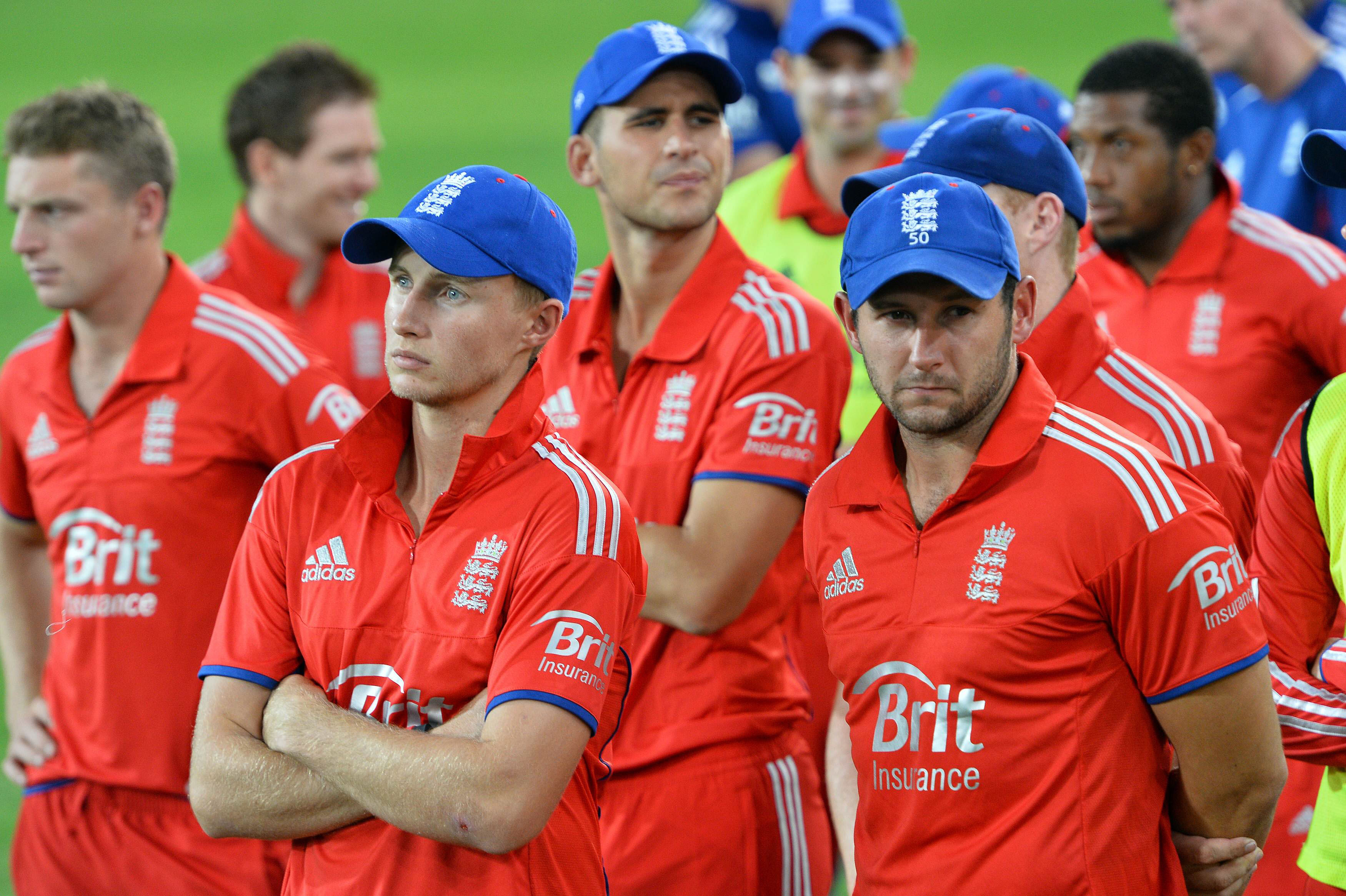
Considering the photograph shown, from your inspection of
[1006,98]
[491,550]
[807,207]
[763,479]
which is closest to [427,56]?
[807,207]

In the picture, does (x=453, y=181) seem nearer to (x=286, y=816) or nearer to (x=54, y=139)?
(x=286, y=816)

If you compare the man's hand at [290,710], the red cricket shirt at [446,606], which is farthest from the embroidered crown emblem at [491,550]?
the man's hand at [290,710]

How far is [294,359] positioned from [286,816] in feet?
5.27

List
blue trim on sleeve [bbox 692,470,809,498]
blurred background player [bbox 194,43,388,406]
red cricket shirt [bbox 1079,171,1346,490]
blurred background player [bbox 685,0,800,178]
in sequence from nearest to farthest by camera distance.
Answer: blue trim on sleeve [bbox 692,470,809,498]
red cricket shirt [bbox 1079,171,1346,490]
blurred background player [bbox 194,43,388,406]
blurred background player [bbox 685,0,800,178]

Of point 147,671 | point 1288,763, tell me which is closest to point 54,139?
point 147,671

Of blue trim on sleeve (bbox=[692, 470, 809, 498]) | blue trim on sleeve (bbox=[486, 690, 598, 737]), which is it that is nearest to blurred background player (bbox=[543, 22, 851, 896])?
blue trim on sleeve (bbox=[692, 470, 809, 498])

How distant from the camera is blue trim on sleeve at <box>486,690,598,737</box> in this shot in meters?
2.83

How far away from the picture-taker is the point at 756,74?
29.6 feet

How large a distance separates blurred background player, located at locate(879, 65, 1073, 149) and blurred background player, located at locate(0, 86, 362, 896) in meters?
2.47

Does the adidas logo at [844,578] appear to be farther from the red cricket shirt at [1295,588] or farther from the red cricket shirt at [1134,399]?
the red cricket shirt at [1295,588]

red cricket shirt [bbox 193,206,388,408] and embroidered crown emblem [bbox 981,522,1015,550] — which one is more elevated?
red cricket shirt [bbox 193,206,388,408]

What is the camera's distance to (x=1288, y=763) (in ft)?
13.0

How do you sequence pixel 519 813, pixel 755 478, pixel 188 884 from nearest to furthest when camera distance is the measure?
pixel 519 813 < pixel 755 478 < pixel 188 884

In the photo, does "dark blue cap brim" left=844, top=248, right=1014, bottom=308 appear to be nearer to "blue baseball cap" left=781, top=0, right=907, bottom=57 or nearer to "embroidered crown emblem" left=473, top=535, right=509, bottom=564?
"embroidered crown emblem" left=473, top=535, right=509, bottom=564
